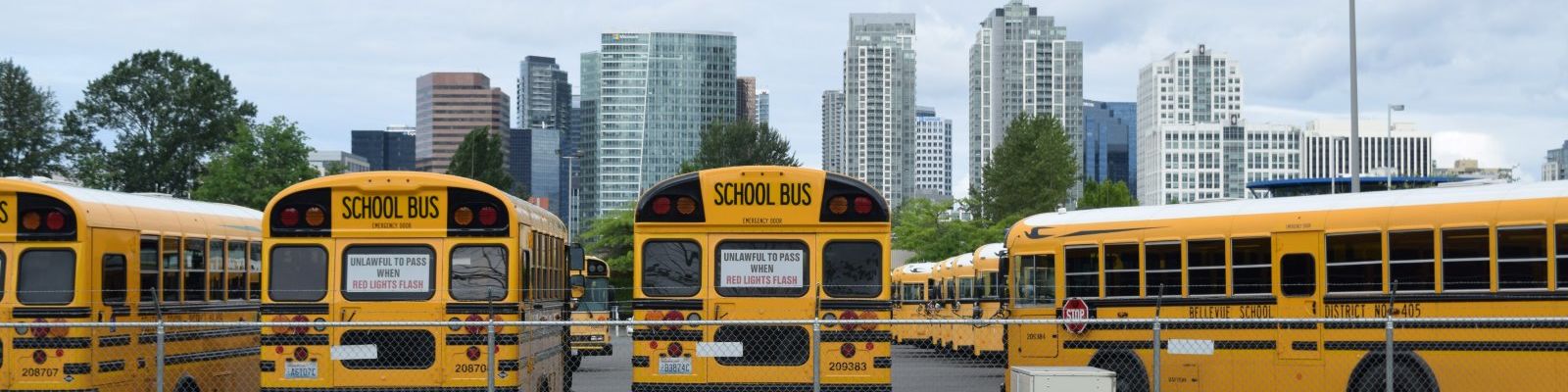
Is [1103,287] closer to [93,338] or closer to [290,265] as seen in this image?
[290,265]

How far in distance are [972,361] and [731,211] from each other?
704 inches

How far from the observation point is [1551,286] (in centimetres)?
1477

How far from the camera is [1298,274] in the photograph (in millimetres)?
16953

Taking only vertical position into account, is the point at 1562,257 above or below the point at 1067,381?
above

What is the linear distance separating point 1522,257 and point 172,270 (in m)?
12.5

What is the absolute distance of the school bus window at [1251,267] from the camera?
17250mm

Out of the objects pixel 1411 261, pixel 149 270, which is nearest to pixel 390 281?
pixel 149 270

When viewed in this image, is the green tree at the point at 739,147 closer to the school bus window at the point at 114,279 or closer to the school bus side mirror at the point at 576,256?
the school bus side mirror at the point at 576,256

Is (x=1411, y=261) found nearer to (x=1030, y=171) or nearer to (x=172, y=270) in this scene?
(x=172, y=270)

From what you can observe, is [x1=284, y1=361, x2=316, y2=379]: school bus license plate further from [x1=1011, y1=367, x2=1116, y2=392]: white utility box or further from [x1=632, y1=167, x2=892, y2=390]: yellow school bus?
[x1=1011, y1=367, x2=1116, y2=392]: white utility box

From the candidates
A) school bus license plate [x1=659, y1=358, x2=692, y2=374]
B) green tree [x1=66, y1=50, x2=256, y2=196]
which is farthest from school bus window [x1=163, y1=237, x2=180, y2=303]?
green tree [x1=66, y1=50, x2=256, y2=196]

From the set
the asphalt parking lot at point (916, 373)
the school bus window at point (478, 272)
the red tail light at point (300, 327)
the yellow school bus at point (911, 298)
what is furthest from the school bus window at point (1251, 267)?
the yellow school bus at point (911, 298)

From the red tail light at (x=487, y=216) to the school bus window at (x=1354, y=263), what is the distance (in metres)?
7.83

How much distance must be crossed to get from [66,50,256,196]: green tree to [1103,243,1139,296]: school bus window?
7167cm
